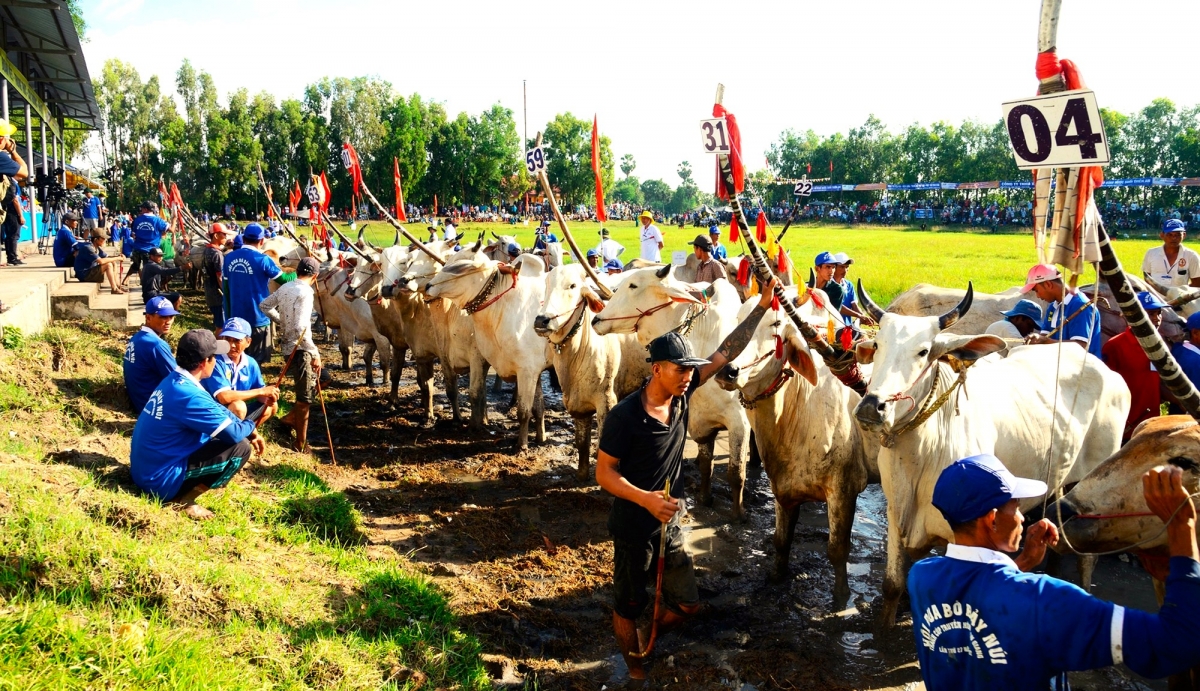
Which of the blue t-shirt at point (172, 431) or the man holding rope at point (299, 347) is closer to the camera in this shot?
the blue t-shirt at point (172, 431)

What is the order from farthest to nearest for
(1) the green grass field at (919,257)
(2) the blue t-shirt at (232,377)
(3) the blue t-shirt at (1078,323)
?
(1) the green grass field at (919,257)
(3) the blue t-shirt at (1078,323)
(2) the blue t-shirt at (232,377)

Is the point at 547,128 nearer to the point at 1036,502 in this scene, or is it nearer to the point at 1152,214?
the point at 1152,214

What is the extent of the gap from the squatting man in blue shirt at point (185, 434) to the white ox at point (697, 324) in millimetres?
3688

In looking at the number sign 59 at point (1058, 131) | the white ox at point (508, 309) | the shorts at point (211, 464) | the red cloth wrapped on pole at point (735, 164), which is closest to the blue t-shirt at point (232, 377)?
the shorts at point (211, 464)

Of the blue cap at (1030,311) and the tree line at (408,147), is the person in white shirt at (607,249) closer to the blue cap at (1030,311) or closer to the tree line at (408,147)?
the blue cap at (1030,311)

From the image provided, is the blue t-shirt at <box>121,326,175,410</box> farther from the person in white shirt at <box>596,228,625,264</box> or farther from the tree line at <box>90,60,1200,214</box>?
the tree line at <box>90,60,1200,214</box>

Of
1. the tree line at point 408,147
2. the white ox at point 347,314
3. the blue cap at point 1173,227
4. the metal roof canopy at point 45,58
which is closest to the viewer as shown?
the blue cap at point 1173,227

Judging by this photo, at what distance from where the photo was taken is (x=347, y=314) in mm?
14031

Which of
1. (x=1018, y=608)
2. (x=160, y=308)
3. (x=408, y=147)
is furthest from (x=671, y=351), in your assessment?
(x=408, y=147)

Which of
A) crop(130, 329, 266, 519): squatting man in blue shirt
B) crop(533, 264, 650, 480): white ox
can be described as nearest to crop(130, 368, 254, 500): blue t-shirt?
crop(130, 329, 266, 519): squatting man in blue shirt

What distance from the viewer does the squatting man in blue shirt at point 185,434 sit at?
18.8ft

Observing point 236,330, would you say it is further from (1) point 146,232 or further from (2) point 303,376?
(1) point 146,232

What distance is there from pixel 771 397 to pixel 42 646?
5047 millimetres

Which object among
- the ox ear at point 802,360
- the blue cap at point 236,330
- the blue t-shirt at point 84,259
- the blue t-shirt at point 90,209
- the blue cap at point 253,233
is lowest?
the ox ear at point 802,360
